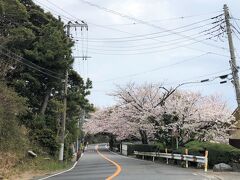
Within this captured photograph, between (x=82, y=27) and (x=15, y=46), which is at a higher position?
(x=82, y=27)

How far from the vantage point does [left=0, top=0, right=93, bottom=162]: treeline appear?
32500 millimetres

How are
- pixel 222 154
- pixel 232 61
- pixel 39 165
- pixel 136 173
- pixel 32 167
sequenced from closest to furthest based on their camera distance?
pixel 136 173, pixel 232 61, pixel 222 154, pixel 32 167, pixel 39 165

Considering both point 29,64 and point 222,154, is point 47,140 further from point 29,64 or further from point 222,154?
point 222,154

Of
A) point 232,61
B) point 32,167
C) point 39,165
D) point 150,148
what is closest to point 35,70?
point 39,165

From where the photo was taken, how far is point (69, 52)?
3662 cm

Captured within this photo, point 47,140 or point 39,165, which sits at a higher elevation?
point 47,140

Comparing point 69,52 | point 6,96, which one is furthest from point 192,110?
point 6,96

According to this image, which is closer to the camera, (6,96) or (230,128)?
(6,96)

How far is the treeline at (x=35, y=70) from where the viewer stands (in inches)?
1280

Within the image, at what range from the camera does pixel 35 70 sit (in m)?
35.3

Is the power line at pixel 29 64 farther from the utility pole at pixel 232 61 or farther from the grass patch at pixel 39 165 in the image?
the utility pole at pixel 232 61

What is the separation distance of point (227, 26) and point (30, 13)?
19102 mm

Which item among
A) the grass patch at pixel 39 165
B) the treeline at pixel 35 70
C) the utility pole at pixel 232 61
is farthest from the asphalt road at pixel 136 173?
the treeline at pixel 35 70

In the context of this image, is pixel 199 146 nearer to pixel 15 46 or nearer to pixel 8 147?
pixel 8 147
